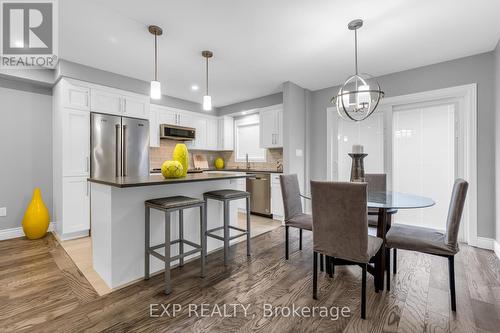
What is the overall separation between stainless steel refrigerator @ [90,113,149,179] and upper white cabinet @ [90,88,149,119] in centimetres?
9

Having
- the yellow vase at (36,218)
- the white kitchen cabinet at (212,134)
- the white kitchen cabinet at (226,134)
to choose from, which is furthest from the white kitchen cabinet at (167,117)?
the yellow vase at (36,218)

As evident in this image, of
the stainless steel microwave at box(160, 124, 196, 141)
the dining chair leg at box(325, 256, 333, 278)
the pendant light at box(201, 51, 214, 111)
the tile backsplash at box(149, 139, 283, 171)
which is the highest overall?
the pendant light at box(201, 51, 214, 111)

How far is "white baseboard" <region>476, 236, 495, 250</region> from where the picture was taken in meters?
2.93

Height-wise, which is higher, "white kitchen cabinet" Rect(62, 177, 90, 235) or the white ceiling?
the white ceiling

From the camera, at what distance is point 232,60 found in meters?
3.26

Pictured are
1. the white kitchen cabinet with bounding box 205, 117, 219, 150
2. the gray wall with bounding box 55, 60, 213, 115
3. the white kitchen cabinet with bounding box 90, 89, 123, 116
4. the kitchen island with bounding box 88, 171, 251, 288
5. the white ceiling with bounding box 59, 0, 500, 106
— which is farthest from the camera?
the white kitchen cabinet with bounding box 205, 117, 219, 150

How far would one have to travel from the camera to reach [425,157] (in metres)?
3.55

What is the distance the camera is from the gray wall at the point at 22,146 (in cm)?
333

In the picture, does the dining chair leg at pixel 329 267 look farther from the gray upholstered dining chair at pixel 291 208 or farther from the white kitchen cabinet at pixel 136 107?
the white kitchen cabinet at pixel 136 107

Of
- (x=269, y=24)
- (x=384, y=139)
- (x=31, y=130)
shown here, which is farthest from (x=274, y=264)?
(x=31, y=130)

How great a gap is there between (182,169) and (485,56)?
4.06 meters

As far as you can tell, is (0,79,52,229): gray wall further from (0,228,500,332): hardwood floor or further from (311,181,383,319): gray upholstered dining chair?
(311,181,383,319): gray upholstered dining chair

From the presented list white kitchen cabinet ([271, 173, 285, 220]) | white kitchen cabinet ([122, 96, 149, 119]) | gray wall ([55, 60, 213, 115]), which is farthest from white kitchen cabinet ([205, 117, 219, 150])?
white kitchen cabinet ([271, 173, 285, 220])

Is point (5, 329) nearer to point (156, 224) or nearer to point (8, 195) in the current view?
point (156, 224)
